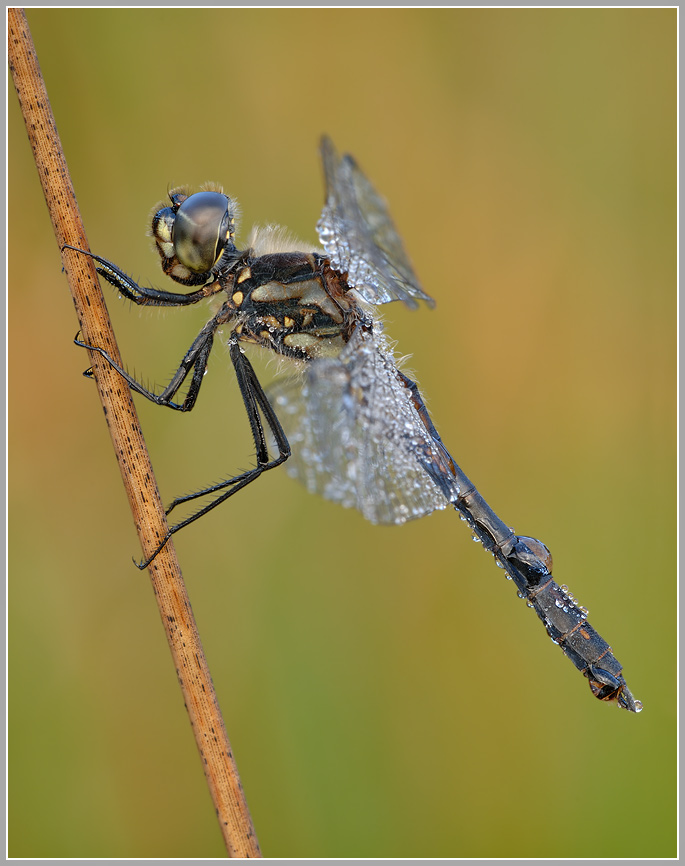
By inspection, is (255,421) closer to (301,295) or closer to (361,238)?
(301,295)

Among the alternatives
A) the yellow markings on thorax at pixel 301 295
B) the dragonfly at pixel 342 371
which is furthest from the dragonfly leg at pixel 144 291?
the yellow markings on thorax at pixel 301 295

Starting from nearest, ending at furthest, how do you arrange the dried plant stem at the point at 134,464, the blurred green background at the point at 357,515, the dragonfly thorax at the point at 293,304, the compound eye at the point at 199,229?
the dried plant stem at the point at 134,464, the compound eye at the point at 199,229, the dragonfly thorax at the point at 293,304, the blurred green background at the point at 357,515

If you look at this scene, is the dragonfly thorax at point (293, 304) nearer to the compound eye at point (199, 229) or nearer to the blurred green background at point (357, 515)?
the compound eye at point (199, 229)

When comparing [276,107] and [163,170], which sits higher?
[276,107]

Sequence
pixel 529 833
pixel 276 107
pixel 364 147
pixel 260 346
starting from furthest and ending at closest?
pixel 364 147, pixel 276 107, pixel 529 833, pixel 260 346

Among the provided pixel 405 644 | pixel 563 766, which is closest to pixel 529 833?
pixel 563 766

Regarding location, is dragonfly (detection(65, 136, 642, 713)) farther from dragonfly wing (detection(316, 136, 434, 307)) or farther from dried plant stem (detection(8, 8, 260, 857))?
dried plant stem (detection(8, 8, 260, 857))

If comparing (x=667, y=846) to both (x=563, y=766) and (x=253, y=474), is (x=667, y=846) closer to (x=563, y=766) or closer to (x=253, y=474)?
(x=563, y=766)
